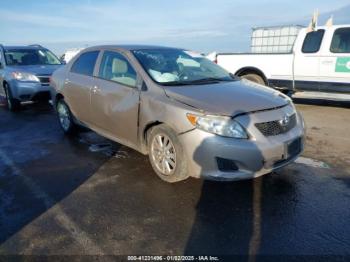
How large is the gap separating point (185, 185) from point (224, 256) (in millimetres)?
1363

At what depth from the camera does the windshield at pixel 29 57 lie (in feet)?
31.2

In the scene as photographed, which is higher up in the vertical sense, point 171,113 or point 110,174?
point 171,113

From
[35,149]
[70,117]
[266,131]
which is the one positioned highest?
[266,131]

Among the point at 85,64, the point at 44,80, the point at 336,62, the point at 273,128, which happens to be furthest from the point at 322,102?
the point at 44,80

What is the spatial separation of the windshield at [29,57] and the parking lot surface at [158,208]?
5096 millimetres

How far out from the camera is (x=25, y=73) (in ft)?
28.8

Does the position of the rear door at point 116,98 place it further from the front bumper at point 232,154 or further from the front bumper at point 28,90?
the front bumper at point 28,90

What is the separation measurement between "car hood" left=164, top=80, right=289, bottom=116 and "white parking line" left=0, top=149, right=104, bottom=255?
1691mm

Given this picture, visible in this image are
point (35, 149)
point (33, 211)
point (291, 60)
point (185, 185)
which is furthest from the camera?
point (291, 60)

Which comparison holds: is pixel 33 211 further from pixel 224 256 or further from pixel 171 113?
pixel 224 256

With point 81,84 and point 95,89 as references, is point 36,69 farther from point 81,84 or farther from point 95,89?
point 95,89

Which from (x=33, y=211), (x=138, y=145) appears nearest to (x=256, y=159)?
(x=138, y=145)

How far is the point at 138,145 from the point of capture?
4.38 metres

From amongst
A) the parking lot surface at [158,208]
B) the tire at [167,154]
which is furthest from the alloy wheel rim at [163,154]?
the parking lot surface at [158,208]
